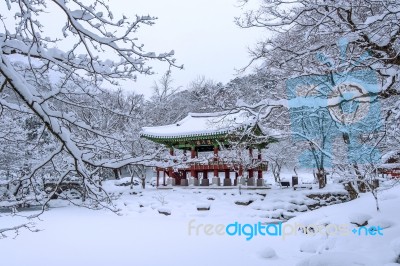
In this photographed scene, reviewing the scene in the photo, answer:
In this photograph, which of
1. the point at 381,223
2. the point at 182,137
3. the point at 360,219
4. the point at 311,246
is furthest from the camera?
the point at 182,137

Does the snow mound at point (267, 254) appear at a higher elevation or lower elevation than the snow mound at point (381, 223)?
lower

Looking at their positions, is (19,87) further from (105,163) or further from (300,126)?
(300,126)

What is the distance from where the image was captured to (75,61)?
9.63ft

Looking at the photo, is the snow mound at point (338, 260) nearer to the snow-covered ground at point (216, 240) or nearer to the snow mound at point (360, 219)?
the snow-covered ground at point (216, 240)

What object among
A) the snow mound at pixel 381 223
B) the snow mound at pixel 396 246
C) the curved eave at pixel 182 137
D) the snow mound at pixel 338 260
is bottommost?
the snow mound at pixel 338 260

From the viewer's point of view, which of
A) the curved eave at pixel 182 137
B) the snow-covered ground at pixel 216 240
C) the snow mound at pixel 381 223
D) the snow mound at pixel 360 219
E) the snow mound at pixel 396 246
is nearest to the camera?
the snow mound at pixel 396 246

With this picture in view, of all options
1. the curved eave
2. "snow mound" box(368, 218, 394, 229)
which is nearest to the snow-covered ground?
"snow mound" box(368, 218, 394, 229)

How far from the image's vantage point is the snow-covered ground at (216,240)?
Result: 20.4ft

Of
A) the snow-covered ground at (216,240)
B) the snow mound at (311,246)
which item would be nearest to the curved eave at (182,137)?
the snow-covered ground at (216,240)

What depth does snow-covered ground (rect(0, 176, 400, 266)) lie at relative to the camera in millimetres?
6203

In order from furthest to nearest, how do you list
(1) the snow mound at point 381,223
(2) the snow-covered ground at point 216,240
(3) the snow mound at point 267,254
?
1. (3) the snow mound at point 267,254
2. (1) the snow mound at point 381,223
3. (2) the snow-covered ground at point 216,240

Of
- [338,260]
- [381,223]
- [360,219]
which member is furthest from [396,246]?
[360,219]

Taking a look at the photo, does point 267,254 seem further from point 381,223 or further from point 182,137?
point 182,137

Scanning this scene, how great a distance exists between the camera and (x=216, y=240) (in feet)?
31.6
